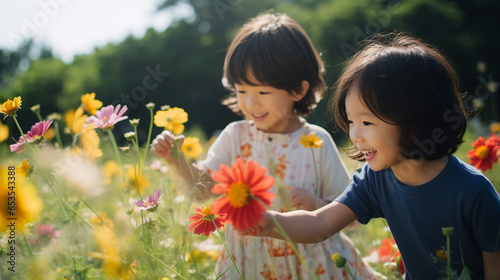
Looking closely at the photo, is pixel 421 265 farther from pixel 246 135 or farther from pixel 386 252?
pixel 246 135

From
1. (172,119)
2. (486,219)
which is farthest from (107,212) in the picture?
(486,219)

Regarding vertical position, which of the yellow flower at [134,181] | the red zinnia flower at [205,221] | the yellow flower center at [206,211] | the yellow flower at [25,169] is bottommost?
the yellow flower at [134,181]

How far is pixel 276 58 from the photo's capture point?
1.37 meters

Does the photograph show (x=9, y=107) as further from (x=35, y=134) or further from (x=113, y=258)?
(x=113, y=258)

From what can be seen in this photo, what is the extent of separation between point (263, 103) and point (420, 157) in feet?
1.84

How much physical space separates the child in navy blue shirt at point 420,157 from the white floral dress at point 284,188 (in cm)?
34

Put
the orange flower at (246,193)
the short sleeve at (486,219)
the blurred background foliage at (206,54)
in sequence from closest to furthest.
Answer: the orange flower at (246,193) → the short sleeve at (486,219) → the blurred background foliage at (206,54)

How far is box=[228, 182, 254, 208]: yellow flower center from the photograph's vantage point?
65cm

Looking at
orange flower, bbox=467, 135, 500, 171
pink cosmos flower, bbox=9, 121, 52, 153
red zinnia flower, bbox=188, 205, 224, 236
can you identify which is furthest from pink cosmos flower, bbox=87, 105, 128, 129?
orange flower, bbox=467, 135, 500, 171

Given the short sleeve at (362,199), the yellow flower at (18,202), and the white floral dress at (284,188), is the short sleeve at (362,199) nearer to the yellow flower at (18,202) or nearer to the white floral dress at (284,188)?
the white floral dress at (284,188)

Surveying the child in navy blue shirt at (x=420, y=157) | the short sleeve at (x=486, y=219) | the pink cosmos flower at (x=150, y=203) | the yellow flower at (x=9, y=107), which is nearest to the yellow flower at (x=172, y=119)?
the pink cosmos flower at (x=150, y=203)

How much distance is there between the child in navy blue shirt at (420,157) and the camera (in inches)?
33.6

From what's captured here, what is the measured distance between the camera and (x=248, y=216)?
2.13 ft

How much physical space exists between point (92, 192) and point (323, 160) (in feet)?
2.38
